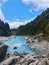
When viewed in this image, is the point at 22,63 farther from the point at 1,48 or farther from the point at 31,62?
the point at 1,48

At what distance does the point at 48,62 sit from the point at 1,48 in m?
Answer: 12.6

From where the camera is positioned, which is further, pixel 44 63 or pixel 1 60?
pixel 1 60

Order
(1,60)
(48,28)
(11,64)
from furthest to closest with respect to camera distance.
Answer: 1. (48,28)
2. (1,60)
3. (11,64)

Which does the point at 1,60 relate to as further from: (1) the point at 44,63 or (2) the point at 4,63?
(1) the point at 44,63

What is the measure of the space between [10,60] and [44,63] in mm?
7454

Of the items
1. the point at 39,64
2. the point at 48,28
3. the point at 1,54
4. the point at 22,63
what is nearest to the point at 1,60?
the point at 1,54

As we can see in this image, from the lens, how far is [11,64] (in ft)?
150

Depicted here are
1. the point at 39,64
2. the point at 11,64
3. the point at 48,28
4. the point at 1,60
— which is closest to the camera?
the point at 39,64

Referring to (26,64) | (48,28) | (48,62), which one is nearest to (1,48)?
(26,64)

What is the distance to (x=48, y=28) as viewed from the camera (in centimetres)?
16538

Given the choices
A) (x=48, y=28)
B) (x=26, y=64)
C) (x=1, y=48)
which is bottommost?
(x=26, y=64)

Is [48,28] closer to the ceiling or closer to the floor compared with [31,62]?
closer to the ceiling

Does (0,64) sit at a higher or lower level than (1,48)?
lower

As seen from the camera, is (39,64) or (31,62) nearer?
(39,64)
